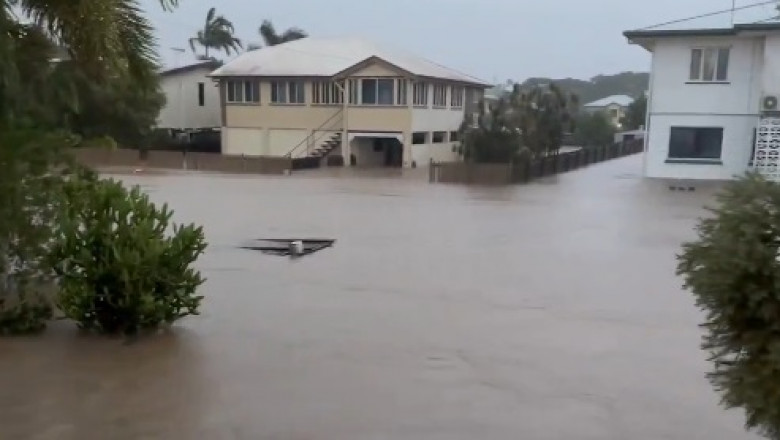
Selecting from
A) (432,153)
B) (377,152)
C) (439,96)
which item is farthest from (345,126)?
(439,96)

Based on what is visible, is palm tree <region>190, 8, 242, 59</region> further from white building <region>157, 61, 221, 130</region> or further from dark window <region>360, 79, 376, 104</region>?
dark window <region>360, 79, 376, 104</region>

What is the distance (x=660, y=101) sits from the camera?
1037 inches

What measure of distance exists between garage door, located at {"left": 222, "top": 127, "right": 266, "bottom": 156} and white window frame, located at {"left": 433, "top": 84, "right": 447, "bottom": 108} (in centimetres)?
813

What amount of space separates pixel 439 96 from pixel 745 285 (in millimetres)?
37227

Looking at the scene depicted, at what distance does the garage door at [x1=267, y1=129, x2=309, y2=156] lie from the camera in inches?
1521

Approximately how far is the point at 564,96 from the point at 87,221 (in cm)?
2771

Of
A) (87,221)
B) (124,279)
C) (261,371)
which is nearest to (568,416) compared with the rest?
(261,371)

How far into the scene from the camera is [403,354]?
28.0 feet

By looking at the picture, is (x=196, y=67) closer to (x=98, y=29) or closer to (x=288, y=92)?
(x=288, y=92)

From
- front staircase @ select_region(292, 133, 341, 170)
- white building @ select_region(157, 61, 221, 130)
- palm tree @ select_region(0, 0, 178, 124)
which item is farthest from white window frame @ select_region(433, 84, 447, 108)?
palm tree @ select_region(0, 0, 178, 124)

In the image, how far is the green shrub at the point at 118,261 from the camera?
323 inches

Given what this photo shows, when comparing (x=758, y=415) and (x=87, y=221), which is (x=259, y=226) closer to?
(x=87, y=221)

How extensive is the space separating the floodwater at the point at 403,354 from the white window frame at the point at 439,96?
2291 centimetres

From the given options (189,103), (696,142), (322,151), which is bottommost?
(322,151)
